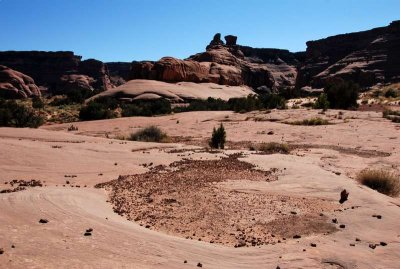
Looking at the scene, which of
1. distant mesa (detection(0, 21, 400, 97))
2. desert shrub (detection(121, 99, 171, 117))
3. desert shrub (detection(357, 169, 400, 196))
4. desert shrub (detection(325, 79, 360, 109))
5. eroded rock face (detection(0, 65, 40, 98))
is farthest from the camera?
eroded rock face (detection(0, 65, 40, 98))

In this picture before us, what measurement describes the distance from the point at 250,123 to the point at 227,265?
2460cm

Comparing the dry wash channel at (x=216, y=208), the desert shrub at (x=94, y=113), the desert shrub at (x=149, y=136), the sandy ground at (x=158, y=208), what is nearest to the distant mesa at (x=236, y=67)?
the desert shrub at (x=94, y=113)

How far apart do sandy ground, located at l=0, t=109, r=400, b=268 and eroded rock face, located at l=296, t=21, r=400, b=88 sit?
213 feet

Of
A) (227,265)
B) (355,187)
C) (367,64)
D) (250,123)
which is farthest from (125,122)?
(367,64)

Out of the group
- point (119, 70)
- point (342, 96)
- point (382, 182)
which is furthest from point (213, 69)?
point (119, 70)

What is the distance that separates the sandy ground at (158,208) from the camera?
18.7 ft

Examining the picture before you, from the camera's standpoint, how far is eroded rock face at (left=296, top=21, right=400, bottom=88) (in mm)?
79375

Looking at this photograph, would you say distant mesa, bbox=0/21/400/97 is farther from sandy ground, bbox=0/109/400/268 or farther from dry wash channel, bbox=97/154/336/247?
dry wash channel, bbox=97/154/336/247

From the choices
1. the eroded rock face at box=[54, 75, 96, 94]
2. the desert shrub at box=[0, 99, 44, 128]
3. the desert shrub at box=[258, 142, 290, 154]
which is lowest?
the desert shrub at box=[258, 142, 290, 154]

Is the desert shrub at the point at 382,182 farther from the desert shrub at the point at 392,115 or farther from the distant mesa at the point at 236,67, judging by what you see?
the distant mesa at the point at 236,67

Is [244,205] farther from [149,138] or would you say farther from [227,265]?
[149,138]

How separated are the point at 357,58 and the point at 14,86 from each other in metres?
66.4

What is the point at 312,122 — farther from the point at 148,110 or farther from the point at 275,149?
the point at 148,110

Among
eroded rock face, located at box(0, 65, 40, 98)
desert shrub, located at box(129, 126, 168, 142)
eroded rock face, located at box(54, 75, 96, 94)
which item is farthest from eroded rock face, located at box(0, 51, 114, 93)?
desert shrub, located at box(129, 126, 168, 142)
